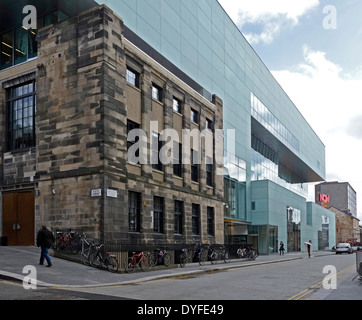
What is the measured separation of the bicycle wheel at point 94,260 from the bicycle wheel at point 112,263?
452 mm

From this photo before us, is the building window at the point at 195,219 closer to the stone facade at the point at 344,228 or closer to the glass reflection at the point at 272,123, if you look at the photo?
the glass reflection at the point at 272,123

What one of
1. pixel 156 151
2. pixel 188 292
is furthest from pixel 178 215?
pixel 188 292

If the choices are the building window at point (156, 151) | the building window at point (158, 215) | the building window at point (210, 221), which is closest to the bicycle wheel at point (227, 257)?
the building window at point (210, 221)

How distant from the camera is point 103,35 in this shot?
21.4 meters

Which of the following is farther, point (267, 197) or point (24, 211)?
point (267, 197)

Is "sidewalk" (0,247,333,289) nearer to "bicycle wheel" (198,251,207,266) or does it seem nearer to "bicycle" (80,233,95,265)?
"bicycle" (80,233,95,265)

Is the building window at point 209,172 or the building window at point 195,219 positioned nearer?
the building window at point 195,219

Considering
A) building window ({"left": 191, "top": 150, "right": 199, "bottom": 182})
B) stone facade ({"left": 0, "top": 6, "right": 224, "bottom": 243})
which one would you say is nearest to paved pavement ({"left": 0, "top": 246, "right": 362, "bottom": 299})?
stone facade ({"left": 0, "top": 6, "right": 224, "bottom": 243})

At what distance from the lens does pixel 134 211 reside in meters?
23.5

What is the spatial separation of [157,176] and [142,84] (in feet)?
17.8

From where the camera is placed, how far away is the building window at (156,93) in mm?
27106

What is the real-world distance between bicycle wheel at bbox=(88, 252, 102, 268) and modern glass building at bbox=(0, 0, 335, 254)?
1195 centimetres
